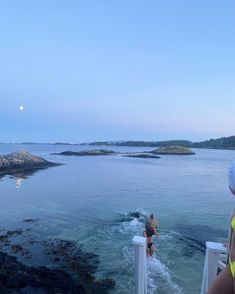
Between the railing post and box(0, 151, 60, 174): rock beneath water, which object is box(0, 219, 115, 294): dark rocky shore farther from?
box(0, 151, 60, 174): rock beneath water

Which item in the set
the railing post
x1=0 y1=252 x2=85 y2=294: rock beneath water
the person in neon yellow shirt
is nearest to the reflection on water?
x1=0 y1=252 x2=85 y2=294: rock beneath water

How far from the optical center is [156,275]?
1173cm

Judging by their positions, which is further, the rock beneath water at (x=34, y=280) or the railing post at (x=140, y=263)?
the rock beneath water at (x=34, y=280)

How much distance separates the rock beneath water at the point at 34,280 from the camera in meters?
10.4

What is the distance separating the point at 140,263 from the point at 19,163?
168 feet

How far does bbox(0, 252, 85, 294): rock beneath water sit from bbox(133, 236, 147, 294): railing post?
523 centimetres

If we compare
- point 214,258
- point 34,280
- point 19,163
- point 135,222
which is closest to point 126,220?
point 135,222

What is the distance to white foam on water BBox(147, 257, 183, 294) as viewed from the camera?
1079cm

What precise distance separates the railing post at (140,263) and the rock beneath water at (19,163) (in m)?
46.1

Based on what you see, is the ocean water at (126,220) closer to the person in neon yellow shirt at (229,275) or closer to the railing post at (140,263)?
the railing post at (140,263)

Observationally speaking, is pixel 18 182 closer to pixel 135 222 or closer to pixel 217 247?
pixel 135 222

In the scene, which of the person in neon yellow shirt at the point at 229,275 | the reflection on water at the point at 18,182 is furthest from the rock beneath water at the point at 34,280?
the reflection on water at the point at 18,182

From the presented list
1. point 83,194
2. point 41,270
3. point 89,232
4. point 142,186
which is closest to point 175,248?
point 89,232

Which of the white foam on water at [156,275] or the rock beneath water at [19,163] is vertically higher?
the rock beneath water at [19,163]
